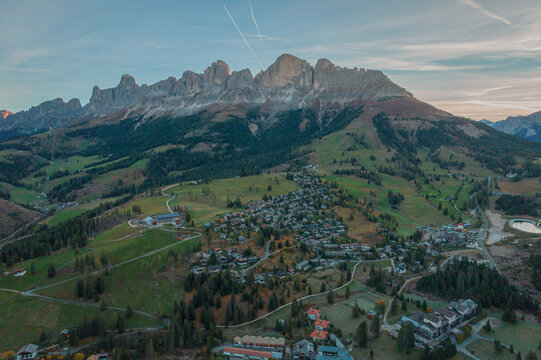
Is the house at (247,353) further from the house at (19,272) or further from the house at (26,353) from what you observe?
the house at (19,272)

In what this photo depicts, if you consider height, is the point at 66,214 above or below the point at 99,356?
above

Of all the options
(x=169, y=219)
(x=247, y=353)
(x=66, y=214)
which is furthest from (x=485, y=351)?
(x=66, y=214)

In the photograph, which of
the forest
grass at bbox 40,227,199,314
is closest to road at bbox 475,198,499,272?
the forest

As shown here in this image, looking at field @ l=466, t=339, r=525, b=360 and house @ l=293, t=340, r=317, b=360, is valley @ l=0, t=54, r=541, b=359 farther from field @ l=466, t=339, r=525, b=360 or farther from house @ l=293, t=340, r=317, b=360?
house @ l=293, t=340, r=317, b=360

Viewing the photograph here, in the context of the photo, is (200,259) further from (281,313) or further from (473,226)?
(473,226)

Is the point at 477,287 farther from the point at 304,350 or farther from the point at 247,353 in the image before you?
the point at 247,353

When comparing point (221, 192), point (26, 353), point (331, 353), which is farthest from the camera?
point (221, 192)

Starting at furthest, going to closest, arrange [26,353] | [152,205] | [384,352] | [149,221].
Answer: [152,205] < [149,221] < [26,353] < [384,352]
